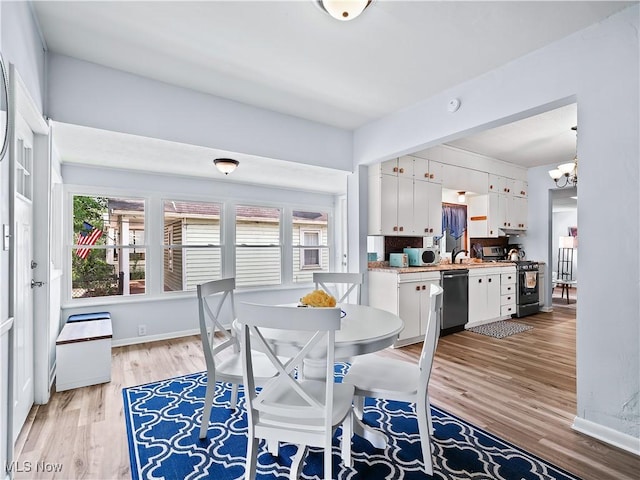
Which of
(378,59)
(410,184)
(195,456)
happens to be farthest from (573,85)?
(195,456)

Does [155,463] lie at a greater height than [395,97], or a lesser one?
lesser

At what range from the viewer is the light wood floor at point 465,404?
193 cm

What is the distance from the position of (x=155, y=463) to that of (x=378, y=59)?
3.11m

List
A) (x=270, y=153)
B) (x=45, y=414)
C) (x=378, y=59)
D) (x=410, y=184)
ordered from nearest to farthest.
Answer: (x=45, y=414) < (x=378, y=59) < (x=270, y=153) < (x=410, y=184)

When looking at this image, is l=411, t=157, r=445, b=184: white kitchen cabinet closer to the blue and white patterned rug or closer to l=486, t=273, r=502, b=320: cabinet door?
l=486, t=273, r=502, b=320: cabinet door

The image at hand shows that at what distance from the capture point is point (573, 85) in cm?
233

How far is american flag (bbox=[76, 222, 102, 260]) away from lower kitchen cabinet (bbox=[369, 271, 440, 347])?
11.4 ft

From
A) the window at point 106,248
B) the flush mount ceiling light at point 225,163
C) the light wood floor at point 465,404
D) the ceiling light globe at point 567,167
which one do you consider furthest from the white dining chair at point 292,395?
the ceiling light globe at point 567,167

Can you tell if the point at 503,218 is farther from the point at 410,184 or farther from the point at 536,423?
the point at 536,423

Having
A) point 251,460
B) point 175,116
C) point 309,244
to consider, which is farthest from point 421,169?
point 251,460

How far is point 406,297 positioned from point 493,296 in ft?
6.54

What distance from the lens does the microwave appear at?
4.63 meters

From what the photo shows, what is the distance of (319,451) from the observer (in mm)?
2020

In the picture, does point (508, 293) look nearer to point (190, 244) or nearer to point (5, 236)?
point (190, 244)
